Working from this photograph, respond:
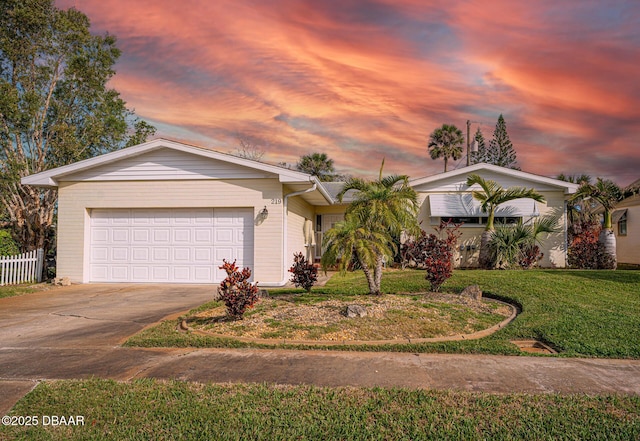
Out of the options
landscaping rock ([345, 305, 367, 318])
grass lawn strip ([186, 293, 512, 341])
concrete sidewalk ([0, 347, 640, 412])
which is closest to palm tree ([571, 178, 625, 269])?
grass lawn strip ([186, 293, 512, 341])

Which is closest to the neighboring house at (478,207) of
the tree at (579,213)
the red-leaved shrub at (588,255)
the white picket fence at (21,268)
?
the red-leaved shrub at (588,255)

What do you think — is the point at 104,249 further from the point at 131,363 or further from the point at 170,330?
the point at 131,363

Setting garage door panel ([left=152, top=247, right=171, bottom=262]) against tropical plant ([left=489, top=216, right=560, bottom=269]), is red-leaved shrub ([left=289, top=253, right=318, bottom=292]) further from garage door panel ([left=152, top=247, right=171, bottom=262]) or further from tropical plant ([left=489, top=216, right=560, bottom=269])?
tropical plant ([left=489, top=216, right=560, bottom=269])

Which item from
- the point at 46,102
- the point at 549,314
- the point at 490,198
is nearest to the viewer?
the point at 549,314

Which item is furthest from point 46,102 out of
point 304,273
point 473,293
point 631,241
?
point 631,241

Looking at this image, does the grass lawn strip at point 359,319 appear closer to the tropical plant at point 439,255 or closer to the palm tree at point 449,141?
the tropical plant at point 439,255

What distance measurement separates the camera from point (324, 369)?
4984 mm

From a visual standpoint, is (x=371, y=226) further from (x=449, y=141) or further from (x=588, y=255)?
(x=449, y=141)

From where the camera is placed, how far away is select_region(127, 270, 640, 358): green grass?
584 cm

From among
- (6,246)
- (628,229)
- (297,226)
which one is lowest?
(6,246)

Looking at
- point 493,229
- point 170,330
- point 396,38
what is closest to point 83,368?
point 170,330

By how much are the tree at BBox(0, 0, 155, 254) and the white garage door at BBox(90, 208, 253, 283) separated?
557 centimetres

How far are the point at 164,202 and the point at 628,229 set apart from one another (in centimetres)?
2159

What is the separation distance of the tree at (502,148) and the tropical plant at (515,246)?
2476 centimetres
